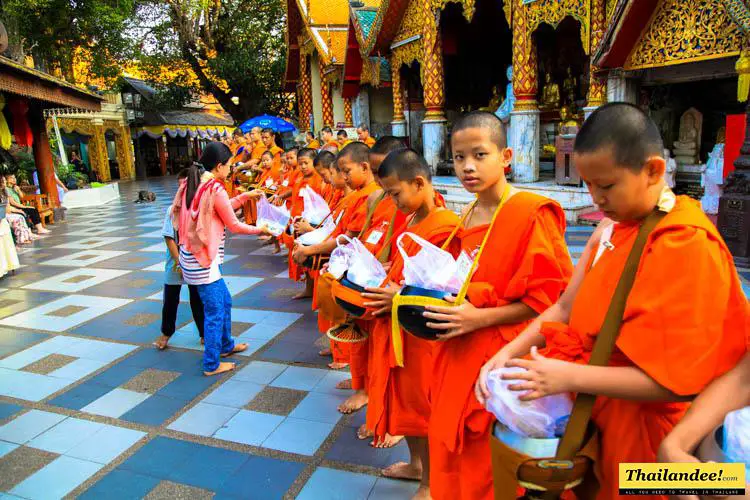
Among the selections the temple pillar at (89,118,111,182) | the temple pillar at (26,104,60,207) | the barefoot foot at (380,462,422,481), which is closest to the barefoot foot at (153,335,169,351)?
the barefoot foot at (380,462,422,481)

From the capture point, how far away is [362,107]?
53.6 feet

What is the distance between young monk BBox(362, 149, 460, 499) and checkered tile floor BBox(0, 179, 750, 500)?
1.29 ft

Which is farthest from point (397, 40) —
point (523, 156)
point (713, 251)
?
point (713, 251)

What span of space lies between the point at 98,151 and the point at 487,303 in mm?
27689

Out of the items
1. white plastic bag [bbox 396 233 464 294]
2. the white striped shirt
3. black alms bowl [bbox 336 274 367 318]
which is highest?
white plastic bag [bbox 396 233 464 294]

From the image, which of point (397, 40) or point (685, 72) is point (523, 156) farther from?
point (397, 40)

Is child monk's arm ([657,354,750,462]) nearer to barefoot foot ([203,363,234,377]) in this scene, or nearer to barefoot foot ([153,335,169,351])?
barefoot foot ([203,363,234,377])

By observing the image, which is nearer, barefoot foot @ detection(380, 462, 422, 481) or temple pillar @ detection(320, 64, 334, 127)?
barefoot foot @ detection(380, 462, 422, 481)

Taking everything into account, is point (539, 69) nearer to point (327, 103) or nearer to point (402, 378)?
point (327, 103)

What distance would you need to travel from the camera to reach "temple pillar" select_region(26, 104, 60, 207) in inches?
522

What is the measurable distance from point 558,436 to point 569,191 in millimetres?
7879

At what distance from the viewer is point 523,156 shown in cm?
957

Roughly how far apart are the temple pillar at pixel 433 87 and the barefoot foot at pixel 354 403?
28.0 feet

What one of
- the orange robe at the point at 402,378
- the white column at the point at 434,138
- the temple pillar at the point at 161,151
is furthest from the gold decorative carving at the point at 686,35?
the temple pillar at the point at 161,151
